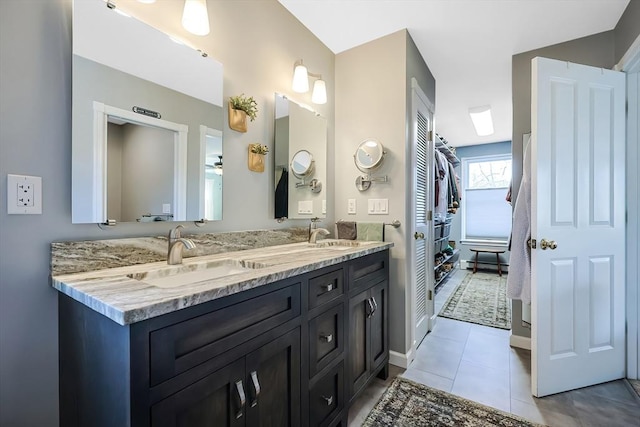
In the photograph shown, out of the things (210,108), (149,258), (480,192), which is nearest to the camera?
(149,258)

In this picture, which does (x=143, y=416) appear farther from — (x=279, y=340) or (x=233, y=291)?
(x=279, y=340)

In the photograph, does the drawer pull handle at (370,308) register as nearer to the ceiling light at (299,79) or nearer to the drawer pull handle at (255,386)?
the drawer pull handle at (255,386)

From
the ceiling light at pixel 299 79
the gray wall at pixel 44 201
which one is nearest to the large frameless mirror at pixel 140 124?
the gray wall at pixel 44 201

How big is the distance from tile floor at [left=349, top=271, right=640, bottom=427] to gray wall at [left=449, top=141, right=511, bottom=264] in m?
3.28

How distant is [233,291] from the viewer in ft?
2.74

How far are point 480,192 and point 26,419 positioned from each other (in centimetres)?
633

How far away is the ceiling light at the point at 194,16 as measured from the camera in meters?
1.24

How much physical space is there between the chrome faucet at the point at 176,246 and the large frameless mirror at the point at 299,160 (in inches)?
28.8

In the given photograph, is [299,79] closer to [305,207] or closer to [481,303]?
[305,207]

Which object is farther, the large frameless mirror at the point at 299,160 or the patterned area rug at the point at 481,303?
the patterned area rug at the point at 481,303

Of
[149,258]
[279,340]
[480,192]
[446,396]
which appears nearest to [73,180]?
[149,258]

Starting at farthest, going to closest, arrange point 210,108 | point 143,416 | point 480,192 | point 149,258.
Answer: point 480,192, point 210,108, point 149,258, point 143,416

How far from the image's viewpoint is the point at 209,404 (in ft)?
2.61

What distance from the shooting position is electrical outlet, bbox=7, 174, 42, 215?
0.86 meters
